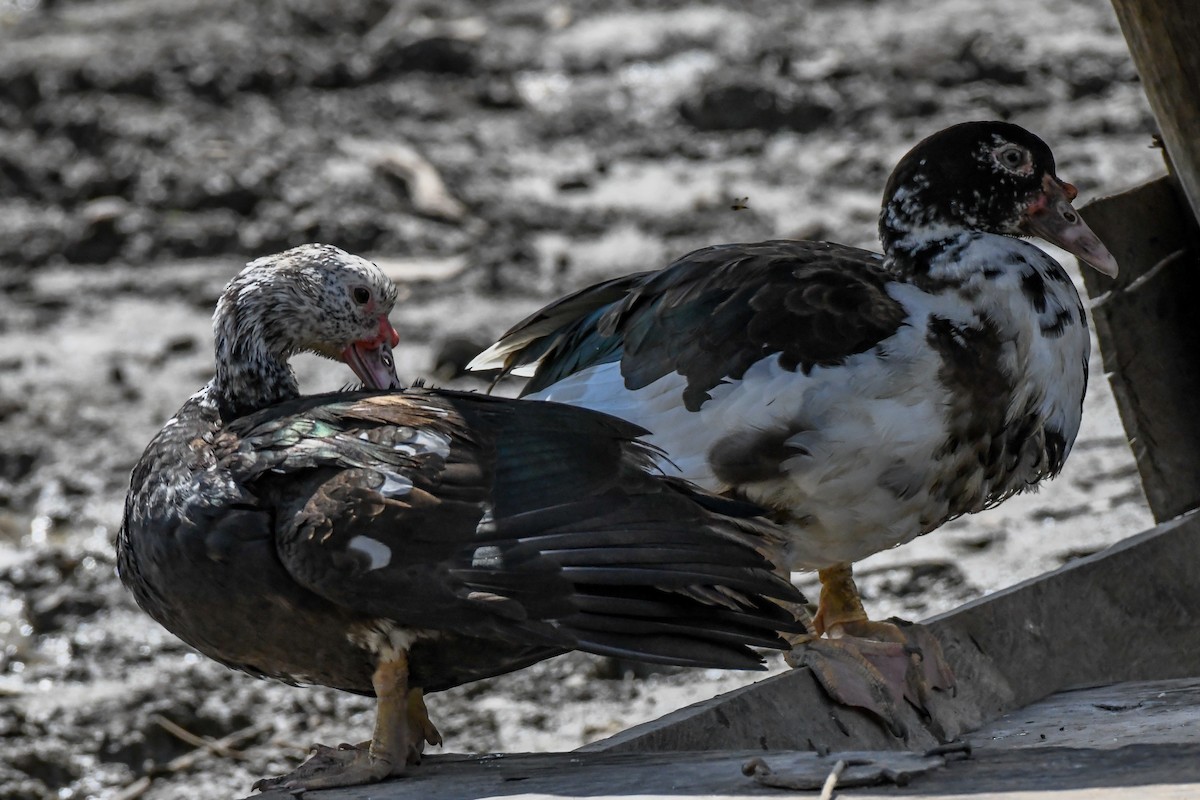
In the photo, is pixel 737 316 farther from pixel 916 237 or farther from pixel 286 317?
pixel 286 317

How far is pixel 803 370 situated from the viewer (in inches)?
135

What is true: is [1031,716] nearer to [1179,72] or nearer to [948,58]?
[1179,72]

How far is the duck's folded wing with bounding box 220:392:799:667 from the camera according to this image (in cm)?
268

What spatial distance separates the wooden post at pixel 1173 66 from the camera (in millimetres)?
3652

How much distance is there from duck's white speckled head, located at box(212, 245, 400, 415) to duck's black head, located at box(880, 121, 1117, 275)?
1.10 meters

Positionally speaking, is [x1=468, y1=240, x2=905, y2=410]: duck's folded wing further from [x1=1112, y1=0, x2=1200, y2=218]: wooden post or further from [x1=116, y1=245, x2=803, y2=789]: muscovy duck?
[x1=1112, y1=0, x2=1200, y2=218]: wooden post

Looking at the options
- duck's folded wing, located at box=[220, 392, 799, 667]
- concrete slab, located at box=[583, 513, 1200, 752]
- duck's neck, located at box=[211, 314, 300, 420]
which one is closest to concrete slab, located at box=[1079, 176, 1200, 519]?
concrete slab, located at box=[583, 513, 1200, 752]

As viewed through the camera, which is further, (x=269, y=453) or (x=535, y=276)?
(x=535, y=276)

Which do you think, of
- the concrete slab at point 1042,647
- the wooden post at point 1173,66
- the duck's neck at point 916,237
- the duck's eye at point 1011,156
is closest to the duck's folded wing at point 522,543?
the concrete slab at point 1042,647

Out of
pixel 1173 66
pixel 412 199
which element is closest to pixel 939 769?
pixel 1173 66

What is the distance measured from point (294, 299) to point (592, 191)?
424 cm

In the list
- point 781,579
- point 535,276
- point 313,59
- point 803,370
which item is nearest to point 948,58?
point 535,276

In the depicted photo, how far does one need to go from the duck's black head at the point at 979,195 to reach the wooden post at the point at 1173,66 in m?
0.31

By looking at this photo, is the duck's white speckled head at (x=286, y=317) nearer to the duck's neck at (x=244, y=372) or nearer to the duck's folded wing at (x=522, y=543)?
the duck's neck at (x=244, y=372)
